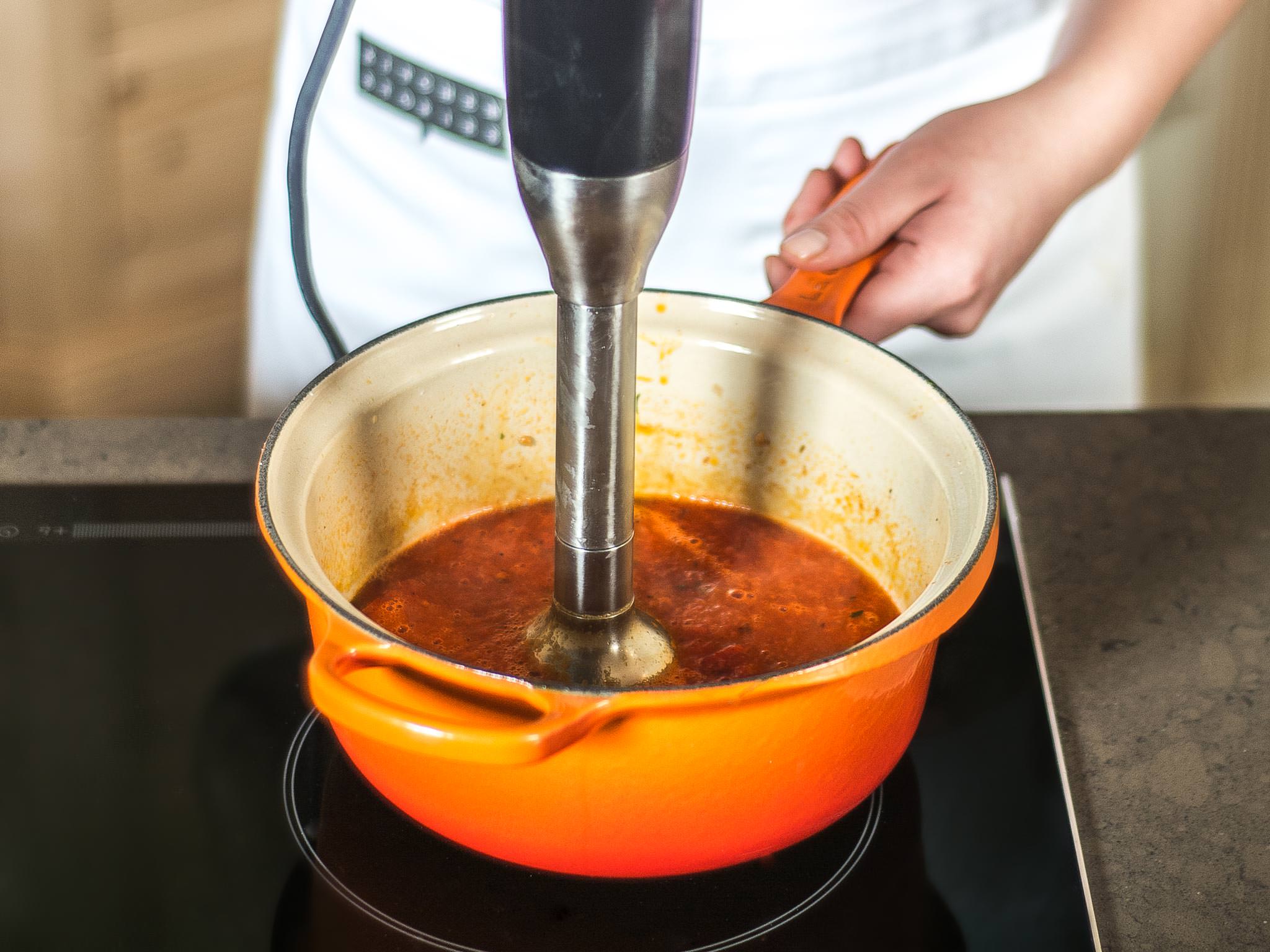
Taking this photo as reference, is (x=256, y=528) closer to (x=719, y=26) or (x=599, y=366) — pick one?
(x=599, y=366)

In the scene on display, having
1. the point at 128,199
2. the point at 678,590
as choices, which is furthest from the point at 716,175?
the point at 128,199

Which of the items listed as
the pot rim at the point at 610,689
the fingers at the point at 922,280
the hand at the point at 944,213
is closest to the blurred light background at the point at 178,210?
the hand at the point at 944,213

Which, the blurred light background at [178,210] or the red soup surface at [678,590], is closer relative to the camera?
the red soup surface at [678,590]

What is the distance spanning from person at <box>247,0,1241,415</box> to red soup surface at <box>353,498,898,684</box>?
0.54 ft

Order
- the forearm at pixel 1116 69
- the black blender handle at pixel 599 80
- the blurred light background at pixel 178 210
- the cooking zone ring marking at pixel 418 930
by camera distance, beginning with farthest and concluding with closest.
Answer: the blurred light background at pixel 178 210 → the forearm at pixel 1116 69 → the cooking zone ring marking at pixel 418 930 → the black blender handle at pixel 599 80

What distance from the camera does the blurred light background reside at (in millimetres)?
1707

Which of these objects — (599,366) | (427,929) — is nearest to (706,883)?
(427,929)

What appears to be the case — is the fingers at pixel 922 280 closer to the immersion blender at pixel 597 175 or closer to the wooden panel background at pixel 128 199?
the immersion blender at pixel 597 175

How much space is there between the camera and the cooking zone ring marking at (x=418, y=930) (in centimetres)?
49

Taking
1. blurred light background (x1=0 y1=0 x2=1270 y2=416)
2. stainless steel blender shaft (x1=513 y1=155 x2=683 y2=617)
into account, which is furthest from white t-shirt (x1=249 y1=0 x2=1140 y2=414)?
blurred light background (x1=0 y1=0 x2=1270 y2=416)

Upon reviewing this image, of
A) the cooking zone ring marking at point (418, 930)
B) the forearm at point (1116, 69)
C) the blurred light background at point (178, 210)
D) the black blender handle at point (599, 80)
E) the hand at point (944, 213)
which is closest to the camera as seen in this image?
the black blender handle at point (599, 80)

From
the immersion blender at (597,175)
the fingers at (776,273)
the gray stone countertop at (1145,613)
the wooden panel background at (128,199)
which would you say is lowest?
the wooden panel background at (128,199)

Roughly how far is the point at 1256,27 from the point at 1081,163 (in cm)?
95

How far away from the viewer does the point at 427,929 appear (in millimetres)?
492
